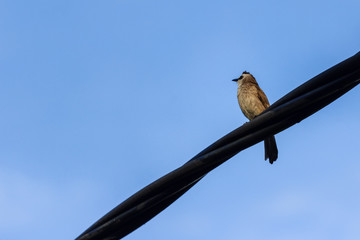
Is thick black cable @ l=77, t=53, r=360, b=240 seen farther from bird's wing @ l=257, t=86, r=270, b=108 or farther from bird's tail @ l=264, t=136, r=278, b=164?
bird's wing @ l=257, t=86, r=270, b=108

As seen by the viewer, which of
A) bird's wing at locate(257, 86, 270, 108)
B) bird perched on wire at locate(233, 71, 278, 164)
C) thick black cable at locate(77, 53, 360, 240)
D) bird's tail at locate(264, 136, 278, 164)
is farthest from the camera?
bird's wing at locate(257, 86, 270, 108)

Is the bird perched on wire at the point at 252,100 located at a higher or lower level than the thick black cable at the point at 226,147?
higher

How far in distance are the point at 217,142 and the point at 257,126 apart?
0.20 m


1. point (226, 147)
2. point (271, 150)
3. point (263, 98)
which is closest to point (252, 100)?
point (263, 98)

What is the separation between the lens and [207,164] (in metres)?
2.38

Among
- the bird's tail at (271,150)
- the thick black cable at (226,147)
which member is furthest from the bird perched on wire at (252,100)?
the thick black cable at (226,147)

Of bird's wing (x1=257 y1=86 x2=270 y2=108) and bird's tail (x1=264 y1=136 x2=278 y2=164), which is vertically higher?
bird's wing (x1=257 y1=86 x2=270 y2=108)

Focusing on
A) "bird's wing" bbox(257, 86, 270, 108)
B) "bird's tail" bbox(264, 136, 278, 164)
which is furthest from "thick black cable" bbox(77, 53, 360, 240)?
"bird's wing" bbox(257, 86, 270, 108)

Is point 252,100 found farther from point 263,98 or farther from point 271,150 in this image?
point 271,150

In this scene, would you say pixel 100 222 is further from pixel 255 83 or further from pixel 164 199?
pixel 255 83

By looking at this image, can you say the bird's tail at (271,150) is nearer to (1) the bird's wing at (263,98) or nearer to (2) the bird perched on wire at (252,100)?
(2) the bird perched on wire at (252,100)

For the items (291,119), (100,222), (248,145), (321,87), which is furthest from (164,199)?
(321,87)

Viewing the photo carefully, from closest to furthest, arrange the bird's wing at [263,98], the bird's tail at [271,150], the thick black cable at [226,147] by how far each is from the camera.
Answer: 1. the thick black cable at [226,147]
2. the bird's tail at [271,150]
3. the bird's wing at [263,98]

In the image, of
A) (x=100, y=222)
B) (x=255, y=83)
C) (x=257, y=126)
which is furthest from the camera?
(x=255, y=83)
